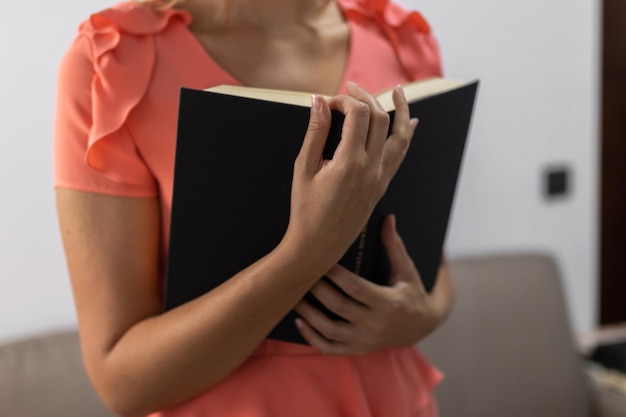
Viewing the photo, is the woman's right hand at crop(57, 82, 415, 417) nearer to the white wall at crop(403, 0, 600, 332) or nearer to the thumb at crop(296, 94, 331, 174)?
the thumb at crop(296, 94, 331, 174)

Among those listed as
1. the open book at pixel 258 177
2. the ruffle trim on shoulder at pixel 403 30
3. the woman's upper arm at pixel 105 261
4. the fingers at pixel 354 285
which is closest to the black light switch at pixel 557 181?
the ruffle trim on shoulder at pixel 403 30

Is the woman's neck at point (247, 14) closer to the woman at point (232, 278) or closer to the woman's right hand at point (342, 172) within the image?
the woman at point (232, 278)

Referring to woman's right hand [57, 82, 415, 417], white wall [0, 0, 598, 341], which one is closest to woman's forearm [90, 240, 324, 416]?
woman's right hand [57, 82, 415, 417]

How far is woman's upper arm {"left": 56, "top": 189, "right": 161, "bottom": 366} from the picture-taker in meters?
0.76

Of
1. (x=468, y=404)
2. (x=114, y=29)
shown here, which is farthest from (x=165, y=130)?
(x=468, y=404)

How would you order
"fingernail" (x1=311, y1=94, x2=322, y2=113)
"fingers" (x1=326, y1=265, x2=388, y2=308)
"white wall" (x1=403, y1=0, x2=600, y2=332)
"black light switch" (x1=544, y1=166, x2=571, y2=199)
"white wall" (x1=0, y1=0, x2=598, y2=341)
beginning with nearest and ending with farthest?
"fingernail" (x1=311, y1=94, x2=322, y2=113), "fingers" (x1=326, y1=265, x2=388, y2=308), "white wall" (x1=0, y1=0, x2=598, y2=341), "white wall" (x1=403, y1=0, x2=600, y2=332), "black light switch" (x1=544, y1=166, x2=571, y2=199)

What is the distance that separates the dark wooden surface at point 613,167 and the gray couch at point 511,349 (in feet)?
1.15

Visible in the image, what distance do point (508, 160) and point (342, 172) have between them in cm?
149

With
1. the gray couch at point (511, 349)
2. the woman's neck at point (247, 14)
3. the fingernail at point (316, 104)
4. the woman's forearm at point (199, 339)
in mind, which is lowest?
the gray couch at point (511, 349)

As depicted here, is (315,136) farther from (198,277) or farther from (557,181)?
(557,181)

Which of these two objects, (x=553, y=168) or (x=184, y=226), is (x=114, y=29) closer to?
(x=184, y=226)

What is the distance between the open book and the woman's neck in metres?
0.18

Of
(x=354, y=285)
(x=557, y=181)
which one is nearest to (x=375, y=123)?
(x=354, y=285)

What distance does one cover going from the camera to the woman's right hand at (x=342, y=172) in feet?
2.18
